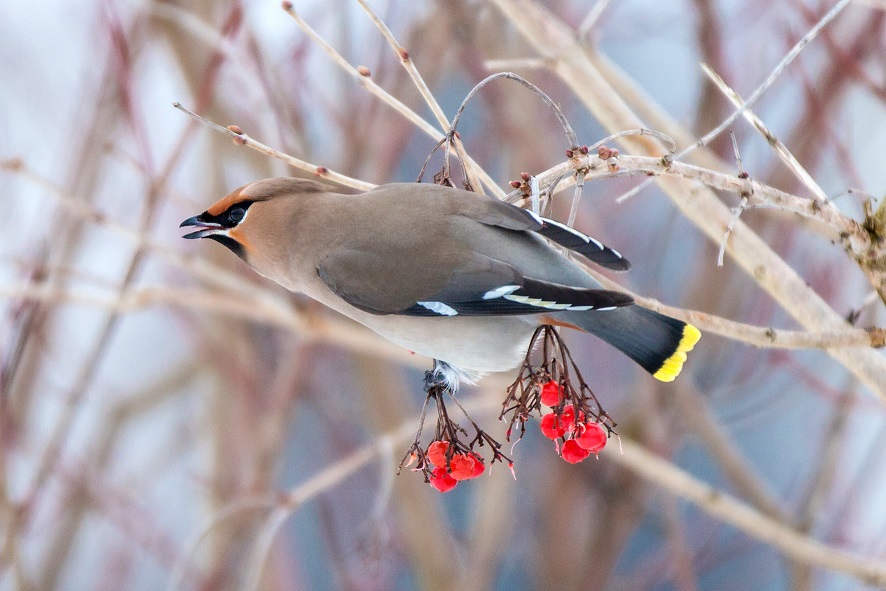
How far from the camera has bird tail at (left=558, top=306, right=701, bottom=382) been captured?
1.52m

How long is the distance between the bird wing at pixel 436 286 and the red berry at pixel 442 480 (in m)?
0.25

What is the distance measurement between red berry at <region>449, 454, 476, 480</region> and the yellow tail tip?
35 centimetres

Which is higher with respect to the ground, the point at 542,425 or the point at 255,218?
the point at 255,218

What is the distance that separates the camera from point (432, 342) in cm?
153

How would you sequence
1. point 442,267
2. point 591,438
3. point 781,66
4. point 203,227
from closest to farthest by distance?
point 781,66, point 591,438, point 442,267, point 203,227

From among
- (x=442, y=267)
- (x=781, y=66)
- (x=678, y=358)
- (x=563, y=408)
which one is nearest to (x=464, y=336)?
(x=442, y=267)

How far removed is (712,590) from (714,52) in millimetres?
2756

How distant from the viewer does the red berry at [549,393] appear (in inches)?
54.2

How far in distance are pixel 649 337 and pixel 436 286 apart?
382mm

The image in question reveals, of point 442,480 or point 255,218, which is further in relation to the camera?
point 255,218

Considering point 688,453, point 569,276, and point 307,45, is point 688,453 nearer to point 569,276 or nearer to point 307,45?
point 307,45

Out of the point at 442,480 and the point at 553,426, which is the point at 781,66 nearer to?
the point at 553,426

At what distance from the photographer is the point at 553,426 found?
1.43 metres

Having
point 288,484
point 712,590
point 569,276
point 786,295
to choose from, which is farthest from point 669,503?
point 288,484
